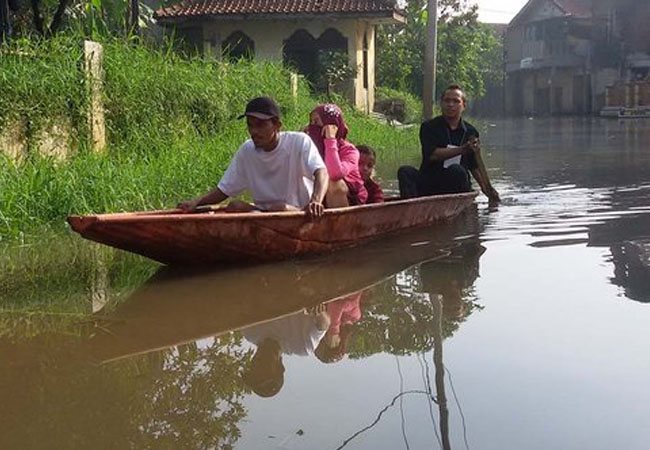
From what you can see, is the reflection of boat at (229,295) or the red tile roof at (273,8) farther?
the red tile roof at (273,8)

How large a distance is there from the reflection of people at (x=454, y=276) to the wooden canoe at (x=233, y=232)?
64 centimetres

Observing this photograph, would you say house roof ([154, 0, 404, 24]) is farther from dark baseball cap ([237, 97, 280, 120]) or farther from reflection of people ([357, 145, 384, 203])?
dark baseball cap ([237, 97, 280, 120])

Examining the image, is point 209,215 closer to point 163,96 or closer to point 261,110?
point 261,110

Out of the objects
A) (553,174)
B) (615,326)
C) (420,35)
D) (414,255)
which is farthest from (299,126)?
(420,35)

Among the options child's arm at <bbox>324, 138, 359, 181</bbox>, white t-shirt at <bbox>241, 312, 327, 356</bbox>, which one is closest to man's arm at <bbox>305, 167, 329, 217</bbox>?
child's arm at <bbox>324, 138, 359, 181</bbox>

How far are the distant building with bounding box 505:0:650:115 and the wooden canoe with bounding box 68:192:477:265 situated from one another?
3530 centimetres

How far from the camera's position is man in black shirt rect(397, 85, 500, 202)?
707 centimetres

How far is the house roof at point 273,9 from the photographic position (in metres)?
19.5

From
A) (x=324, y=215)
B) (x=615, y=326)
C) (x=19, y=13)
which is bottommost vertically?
(x=615, y=326)

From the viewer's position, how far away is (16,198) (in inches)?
249

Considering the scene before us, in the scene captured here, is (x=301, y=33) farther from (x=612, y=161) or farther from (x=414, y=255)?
(x=414, y=255)

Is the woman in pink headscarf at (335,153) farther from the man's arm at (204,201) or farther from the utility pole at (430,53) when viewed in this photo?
the utility pole at (430,53)

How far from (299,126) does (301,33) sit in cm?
939

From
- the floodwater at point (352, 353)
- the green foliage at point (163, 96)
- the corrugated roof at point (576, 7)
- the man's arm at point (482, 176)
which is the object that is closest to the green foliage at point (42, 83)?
the green foliage at point (163, 96)
